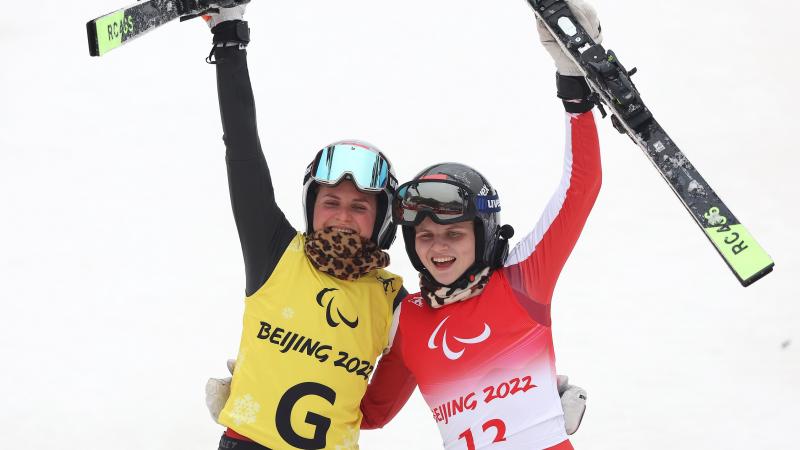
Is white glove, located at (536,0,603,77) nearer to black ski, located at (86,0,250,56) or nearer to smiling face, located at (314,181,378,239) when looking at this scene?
smiling face, located at (314,181,378,239)

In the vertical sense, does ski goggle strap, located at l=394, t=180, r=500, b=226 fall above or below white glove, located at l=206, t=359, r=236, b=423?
above

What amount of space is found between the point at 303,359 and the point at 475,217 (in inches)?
38.8

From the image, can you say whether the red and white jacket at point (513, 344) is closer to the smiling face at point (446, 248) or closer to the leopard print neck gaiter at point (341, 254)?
the smiling face at point (446, 248)

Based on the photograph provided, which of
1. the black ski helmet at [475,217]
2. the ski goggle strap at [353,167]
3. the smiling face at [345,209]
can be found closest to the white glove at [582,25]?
the black ski helmet at [475,217]

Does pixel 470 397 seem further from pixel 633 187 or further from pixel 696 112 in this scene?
pixel 696 112

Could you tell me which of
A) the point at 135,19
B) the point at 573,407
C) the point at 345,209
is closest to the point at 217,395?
the point at 345,209

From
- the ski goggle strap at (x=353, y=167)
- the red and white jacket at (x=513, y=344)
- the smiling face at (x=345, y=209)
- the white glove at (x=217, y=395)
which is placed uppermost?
the ski goggle strap at (x=353, y=167)

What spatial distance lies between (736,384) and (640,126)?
331 centimetres

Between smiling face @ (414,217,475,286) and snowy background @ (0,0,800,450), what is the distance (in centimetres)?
248

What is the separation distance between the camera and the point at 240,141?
497cm

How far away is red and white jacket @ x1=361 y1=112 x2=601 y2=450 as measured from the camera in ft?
15.3

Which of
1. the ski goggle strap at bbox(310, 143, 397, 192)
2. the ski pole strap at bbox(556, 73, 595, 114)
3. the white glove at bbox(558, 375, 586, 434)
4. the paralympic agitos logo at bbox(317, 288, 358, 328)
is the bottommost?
the white glove at bbox(558, 375, 586, 434)

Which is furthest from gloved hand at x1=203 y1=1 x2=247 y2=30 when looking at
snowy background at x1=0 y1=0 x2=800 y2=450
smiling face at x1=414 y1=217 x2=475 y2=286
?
snowy background at x1=0 y1=0 x2=800 y2=450

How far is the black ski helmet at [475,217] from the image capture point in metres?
4.82
